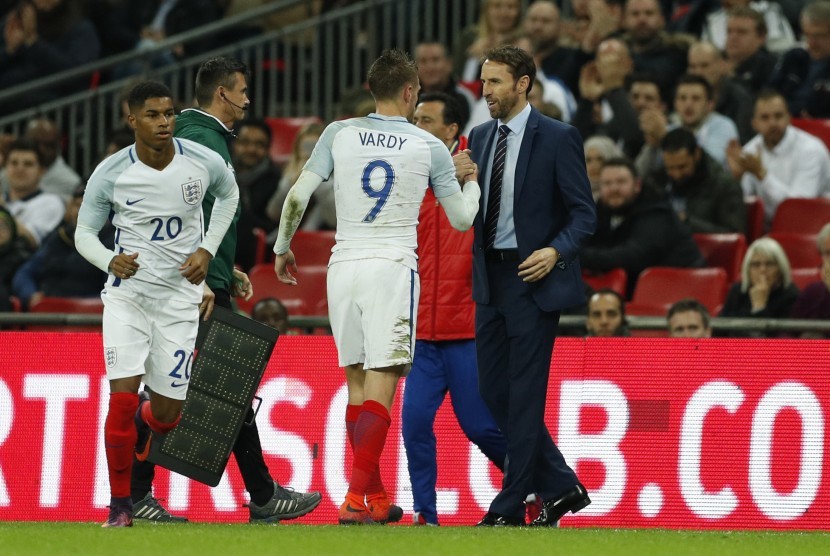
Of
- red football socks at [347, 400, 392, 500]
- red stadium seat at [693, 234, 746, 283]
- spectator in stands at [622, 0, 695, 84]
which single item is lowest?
red football socks at [347, 400, 392, 500]

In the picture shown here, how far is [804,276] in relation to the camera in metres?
12.6

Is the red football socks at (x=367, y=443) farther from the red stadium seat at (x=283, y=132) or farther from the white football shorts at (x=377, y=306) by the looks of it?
the red stadium seat at (x=283, y=132)

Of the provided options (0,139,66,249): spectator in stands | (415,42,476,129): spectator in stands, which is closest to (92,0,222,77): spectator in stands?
(0,139,66,249): spectator in stands

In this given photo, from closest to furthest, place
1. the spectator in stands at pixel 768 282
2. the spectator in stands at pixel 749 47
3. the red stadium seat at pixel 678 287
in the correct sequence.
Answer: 1. the spectator in stands at pixel 768 282
2. the red stadium seat at pixel 678 287
3. the spectator in stands at pixel 749 47

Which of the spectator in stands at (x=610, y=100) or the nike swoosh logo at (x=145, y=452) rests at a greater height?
the spectator in stands at (x=610, y=100)

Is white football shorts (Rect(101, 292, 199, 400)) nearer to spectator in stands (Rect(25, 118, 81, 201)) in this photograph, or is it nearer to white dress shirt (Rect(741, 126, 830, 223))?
white dress shirt (Rect(741, 126, 830, 223))

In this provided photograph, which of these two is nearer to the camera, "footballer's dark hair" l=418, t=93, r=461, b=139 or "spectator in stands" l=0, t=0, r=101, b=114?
"footballer's dark hair" l=418, t=93, r=461, b=139

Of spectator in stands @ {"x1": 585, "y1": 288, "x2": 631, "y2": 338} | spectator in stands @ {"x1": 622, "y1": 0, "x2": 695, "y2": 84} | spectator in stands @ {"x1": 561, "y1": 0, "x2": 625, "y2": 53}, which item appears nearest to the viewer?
spectator in stands @ {"x1": 585, "y1": 288, "x2": 631, "y2": 338}

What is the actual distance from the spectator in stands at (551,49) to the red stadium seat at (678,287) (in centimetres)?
328

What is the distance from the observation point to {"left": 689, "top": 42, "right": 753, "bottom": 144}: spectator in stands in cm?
1448

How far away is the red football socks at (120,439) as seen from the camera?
25.9ft

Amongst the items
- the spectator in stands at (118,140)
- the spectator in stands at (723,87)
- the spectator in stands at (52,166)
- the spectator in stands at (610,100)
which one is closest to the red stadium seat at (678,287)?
the spectator in stands at (610,100)

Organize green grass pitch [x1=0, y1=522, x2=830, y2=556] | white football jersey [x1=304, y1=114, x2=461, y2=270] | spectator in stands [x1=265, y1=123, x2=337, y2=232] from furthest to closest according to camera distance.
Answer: spectator in stands [x1=265, y1=123, x2=337, y2=232]
white football jersey [x1=304, y1=114, x2=461, y2=270]
green grass pitch [x1=0, y1=522, x2=830, y2=556]

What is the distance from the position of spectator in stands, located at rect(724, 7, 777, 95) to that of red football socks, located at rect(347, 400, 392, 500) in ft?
25.3
